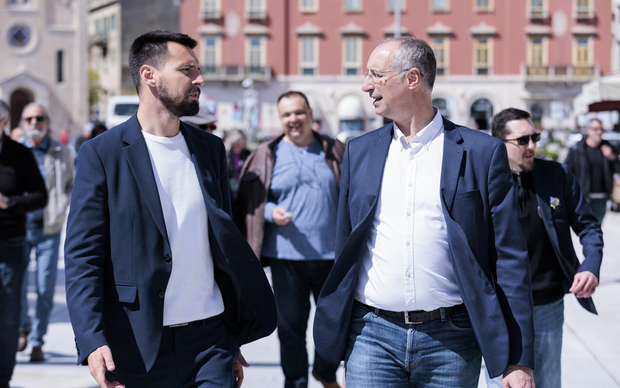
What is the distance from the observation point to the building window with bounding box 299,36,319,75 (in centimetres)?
4962

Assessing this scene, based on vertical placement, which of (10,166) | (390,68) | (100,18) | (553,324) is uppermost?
(100,18)

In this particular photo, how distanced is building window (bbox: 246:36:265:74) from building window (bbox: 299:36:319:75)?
2.51 m

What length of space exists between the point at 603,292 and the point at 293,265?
206 inches

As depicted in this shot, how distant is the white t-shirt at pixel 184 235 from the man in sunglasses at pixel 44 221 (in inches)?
143

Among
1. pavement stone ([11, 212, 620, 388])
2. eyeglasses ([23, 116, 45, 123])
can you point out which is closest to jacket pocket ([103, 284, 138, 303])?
pavement stone ([11, 212, 620, 388])

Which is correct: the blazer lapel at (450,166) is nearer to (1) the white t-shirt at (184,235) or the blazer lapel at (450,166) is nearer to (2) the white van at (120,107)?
(1) the white t-shirt at (184,235)

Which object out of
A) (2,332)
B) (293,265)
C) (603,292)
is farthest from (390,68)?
(603,292)

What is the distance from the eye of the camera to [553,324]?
13.0 feet

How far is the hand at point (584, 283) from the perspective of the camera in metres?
3.76

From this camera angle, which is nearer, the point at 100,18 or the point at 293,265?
the point at 293,265

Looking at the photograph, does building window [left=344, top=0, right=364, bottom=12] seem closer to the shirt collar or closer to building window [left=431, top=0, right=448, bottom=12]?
building window [left=431, top=0, right=448, bottom=12]

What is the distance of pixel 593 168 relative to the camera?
998 cm

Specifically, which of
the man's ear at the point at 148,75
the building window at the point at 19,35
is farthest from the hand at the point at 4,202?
the building window at the point at 19,35

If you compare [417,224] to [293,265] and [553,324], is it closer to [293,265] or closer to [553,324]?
[553,324]
